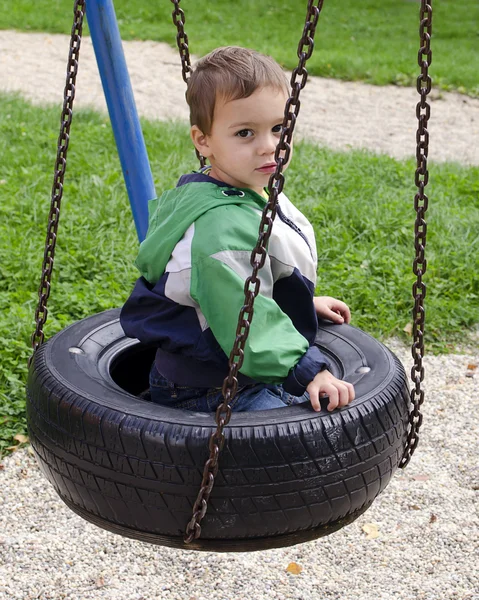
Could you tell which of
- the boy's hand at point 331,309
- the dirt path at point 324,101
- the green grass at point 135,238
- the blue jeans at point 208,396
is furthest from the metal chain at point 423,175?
the dirt path at point 324,101

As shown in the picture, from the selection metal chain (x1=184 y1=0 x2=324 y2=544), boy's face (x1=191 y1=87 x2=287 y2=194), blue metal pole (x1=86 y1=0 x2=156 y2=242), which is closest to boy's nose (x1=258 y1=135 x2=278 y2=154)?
boy's face (x1=191 y1=87 x2=287 y2=194)

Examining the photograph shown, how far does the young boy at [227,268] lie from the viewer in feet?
6.35

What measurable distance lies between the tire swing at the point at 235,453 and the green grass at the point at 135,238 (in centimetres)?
153

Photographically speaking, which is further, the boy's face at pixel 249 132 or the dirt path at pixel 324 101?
the dirt path at pixel 324 101

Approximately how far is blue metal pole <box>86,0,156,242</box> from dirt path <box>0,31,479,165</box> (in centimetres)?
493

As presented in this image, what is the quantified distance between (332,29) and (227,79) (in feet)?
42.5

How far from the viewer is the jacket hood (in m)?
2.04

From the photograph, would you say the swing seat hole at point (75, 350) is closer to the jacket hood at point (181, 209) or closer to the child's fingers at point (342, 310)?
the jacket hood at point (181, 209)

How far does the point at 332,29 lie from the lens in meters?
14.2

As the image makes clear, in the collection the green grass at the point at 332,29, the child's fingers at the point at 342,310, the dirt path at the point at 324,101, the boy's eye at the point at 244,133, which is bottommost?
the dirt path at the point at 324,101

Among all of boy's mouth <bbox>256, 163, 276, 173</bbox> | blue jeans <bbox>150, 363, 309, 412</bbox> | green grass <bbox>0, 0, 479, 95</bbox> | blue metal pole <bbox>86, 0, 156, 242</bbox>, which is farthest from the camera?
green grass <bbox>0, 0, 479, 95</bbox>

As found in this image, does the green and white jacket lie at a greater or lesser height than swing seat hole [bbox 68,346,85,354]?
greater

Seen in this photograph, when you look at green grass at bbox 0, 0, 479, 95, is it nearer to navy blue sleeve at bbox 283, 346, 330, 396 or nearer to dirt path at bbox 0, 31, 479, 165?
dirt path at bbox 0, 31, 479, 165

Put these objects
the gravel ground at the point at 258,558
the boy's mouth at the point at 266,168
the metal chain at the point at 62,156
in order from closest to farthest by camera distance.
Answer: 1. the boy's mouth at the point at 266,168
2. the metal chain at the point at 62,156
3. the gravel ground at the point at 258,558
